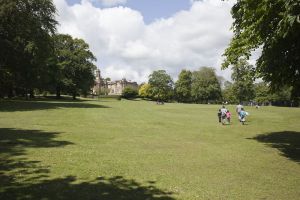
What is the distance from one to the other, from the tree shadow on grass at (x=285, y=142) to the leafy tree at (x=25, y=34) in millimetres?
29255

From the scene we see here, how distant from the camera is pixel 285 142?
73.7 ft

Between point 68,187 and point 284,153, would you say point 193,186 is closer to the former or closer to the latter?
point 68,187

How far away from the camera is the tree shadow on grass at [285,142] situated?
18109 millimetres

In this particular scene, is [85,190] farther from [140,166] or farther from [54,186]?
[140,166]

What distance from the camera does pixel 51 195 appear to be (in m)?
9.22

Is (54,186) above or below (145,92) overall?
below

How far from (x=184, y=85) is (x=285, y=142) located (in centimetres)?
11811

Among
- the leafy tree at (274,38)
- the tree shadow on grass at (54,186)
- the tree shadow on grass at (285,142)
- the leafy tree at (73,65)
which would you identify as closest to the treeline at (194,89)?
the leafy tree at (73,65)

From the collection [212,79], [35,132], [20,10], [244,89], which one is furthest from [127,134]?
[212,79]

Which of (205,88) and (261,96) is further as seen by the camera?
(205,88)

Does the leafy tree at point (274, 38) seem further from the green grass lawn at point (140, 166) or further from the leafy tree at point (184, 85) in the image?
the leafy tree at point (184, 85)

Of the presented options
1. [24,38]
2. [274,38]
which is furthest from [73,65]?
[274,38]

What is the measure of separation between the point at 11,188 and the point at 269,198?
7571 mm

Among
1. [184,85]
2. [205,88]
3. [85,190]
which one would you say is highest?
[184,85]
